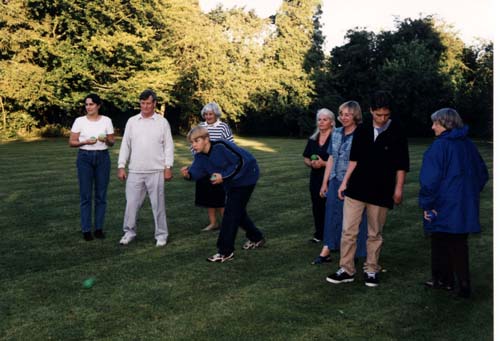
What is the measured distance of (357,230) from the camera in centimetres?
558

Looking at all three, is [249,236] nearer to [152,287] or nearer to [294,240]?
[294,240]

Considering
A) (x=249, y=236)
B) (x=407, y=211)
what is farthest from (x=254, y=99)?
(x=249, y=236)

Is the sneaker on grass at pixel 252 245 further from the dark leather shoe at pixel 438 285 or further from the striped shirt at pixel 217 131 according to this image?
the dark leather shoe at pixel 438 285

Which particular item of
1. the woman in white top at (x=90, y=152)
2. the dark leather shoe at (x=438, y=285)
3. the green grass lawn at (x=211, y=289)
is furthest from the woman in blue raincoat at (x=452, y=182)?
the woman in white top at (x=90, y=152)

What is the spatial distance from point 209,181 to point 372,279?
11.3 feet

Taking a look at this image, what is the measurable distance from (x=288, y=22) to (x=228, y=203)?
149 feet

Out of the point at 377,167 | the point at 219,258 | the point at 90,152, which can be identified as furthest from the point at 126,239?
the point at 377,167

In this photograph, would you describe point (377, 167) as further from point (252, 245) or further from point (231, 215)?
point (252, 245)

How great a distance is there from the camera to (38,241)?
7.63 meters

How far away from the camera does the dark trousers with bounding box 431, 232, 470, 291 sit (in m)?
5.11

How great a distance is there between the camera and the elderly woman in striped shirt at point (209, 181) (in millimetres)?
8133

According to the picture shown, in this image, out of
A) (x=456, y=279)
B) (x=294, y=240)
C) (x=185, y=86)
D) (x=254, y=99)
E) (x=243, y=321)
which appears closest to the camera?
(x=243, y=321)

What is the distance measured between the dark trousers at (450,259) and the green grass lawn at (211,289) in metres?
0.18

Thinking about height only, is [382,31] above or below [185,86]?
above
